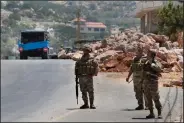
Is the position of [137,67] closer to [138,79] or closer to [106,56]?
[138,79]

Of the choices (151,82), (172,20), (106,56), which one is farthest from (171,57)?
(151,82)

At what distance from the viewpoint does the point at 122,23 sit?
556 ft

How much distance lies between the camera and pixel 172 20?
180ft

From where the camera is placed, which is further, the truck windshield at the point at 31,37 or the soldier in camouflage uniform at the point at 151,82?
the truck windshield at the point at 31,37

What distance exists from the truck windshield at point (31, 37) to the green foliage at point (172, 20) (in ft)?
41.9

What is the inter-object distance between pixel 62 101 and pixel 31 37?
111 feet

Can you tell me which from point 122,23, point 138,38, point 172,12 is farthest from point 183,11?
point 122,23

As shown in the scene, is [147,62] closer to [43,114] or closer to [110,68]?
[43,114]

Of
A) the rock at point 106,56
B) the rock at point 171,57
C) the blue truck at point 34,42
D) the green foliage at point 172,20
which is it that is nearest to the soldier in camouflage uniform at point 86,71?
the rock at point 171,57

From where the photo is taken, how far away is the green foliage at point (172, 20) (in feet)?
178

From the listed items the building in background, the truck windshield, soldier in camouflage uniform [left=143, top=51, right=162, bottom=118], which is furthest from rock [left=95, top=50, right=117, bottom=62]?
the building in background

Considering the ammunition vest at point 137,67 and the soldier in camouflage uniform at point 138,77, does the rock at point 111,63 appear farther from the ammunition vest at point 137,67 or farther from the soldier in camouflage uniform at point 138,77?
the ammunition vest at point 137,67

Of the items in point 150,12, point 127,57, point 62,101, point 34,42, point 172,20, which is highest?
point 150,12

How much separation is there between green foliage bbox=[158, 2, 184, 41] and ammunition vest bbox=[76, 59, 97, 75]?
38.7m
